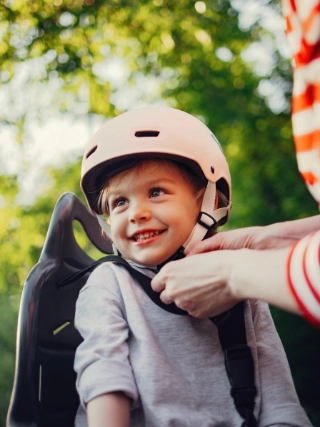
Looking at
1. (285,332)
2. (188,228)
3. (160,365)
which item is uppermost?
(188,228)

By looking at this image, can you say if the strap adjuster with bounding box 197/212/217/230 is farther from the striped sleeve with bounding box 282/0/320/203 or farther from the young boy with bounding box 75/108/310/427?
the striped sleeve with bounding box 282/0/320/203

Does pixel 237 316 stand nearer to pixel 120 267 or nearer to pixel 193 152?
pixel 120 267

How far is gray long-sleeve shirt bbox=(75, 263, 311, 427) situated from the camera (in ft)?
4.74

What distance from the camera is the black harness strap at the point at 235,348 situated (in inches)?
60.1

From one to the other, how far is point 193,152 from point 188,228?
0.75 feet

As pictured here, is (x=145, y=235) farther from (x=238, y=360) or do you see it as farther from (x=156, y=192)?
(x=238, y=360)

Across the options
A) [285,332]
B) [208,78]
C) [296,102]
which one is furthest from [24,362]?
[208,78]

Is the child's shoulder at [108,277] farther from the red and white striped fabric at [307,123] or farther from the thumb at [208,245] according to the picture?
the red and white striped fabric at [307,123]

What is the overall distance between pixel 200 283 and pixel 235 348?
13.7 inches

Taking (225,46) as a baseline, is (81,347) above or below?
below

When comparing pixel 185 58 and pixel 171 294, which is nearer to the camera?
pixel 171 294

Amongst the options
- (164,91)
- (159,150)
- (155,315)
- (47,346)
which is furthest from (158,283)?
(164,91)

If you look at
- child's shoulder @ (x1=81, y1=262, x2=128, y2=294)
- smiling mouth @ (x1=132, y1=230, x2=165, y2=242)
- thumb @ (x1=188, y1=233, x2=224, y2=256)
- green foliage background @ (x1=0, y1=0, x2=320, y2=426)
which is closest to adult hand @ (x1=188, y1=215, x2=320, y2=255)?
thumb @ (x1=188, y1=233, x2=224, y2=256)

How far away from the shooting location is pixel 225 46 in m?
3.85
